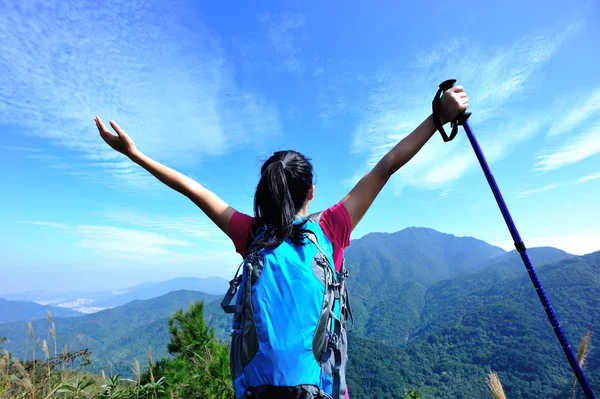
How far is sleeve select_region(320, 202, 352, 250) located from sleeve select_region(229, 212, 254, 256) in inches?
14.1

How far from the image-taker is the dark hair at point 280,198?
1291 millimetres

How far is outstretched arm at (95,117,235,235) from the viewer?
1588mm

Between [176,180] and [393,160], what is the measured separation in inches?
42.5

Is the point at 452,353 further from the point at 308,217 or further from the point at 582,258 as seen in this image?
the point at 308,217

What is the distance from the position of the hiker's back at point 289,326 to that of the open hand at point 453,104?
82 centimetres

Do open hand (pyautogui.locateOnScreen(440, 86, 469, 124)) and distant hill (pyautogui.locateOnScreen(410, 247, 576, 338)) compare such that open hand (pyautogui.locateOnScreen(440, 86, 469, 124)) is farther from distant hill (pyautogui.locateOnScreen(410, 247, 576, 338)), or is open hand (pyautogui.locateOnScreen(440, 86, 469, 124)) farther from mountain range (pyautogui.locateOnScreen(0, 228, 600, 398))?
distant hill (pyautogui.locateOnScreen(410, 247, 576, 338))

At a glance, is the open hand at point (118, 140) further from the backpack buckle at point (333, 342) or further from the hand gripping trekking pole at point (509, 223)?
the hand gripping trekking pole at point (509, 223)

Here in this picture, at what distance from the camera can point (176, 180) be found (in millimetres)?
1631

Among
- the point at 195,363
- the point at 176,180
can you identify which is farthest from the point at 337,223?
the point at 195,363

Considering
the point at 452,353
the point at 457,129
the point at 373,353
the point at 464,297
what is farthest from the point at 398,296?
the point at 457,129

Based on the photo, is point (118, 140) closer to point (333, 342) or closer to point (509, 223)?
point (333, 342)

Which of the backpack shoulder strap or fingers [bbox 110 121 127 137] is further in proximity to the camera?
fingers [bbox 110 121 127 137]

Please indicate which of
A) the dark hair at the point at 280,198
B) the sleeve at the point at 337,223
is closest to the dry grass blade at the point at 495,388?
the sleeve at the point at 337,223

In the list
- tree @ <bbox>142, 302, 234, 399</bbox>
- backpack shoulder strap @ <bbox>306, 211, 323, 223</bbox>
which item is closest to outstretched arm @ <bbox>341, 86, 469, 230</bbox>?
backpack shoulder strap @ <bbox>306, 211, 323, 223</bbox>
